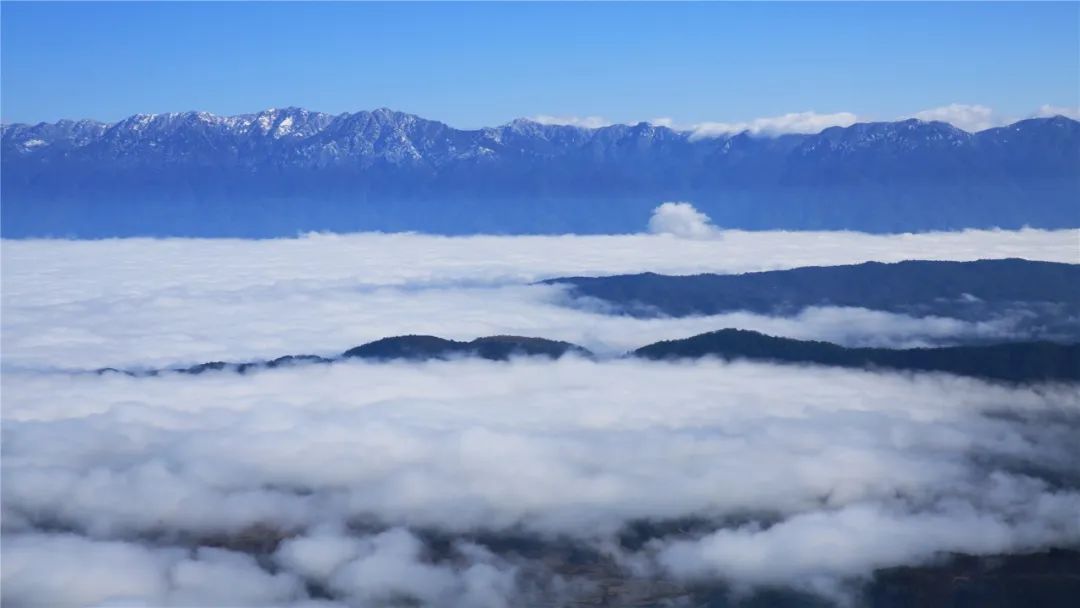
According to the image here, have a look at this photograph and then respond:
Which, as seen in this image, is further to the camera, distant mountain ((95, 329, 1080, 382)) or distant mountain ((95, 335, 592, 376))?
distant mountain ((95, 335, 592, 376))

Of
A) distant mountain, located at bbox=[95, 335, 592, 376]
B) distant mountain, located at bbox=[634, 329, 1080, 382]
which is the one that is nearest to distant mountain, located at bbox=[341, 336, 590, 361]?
distant mountain, located at bbox=[95, 335, 592, 376]

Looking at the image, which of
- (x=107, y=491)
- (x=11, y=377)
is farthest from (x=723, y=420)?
(x=11, y=377)

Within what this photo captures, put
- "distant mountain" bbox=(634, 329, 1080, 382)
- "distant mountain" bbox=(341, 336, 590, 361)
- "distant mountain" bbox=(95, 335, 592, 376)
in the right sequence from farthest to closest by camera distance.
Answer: "distant mountain" bbox=(95, 335, 592, 376) → "distant mountain" bbox=(341, 336, 590, 361) → "distant mountain" bbox=(634, 329, 1080, 382)

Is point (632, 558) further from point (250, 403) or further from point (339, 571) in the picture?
point (250, 403)

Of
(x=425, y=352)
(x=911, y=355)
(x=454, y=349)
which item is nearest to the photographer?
(x=911, y=355)

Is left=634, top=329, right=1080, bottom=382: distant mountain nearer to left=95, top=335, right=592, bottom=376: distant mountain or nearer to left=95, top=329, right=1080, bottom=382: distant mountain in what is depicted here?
left=95, top=329, right=1080, bottom=382: distant mountain

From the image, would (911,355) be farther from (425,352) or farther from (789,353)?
(425,352)

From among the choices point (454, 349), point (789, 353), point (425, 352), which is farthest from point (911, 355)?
point (425, 352)

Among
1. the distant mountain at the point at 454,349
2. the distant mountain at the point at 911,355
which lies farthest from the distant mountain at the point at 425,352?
the distant mountain at the point at 911,355
